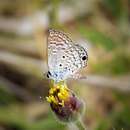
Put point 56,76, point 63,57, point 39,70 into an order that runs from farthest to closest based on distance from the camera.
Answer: point 39,70 < point 63,57 < point 56,76

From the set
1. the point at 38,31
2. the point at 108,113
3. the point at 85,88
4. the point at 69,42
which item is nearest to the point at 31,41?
the point at 38,31

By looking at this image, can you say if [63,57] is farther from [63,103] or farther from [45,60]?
[45,60]

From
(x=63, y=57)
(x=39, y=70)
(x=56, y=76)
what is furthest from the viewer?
(x=39, y=70)

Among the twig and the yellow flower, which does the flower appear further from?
the twig

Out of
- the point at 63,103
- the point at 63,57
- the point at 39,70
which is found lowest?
the point at 63,103

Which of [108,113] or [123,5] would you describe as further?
[123,5]

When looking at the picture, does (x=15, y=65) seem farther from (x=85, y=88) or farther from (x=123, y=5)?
(x=123, y=5)

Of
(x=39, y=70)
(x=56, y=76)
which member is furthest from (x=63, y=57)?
(x=39, y=70)
